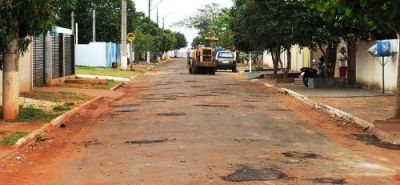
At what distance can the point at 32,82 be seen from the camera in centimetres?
2333

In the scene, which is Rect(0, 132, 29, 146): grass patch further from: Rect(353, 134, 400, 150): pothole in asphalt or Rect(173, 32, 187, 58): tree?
Rect(173, 32, 187, 58): tree

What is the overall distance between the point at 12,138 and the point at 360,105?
10316mm

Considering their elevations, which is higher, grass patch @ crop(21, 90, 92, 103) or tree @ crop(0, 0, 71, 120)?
tree @ crop(0, 0, 71, 120)

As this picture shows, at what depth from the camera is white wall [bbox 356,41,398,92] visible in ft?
70.4

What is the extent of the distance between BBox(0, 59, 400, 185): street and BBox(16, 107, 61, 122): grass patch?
58cm

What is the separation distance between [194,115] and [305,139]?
4.33 meters

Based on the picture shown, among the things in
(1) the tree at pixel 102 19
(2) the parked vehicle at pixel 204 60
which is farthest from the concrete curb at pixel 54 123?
(1) the tree at pixel 102 19

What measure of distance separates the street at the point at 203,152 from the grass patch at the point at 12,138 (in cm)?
30

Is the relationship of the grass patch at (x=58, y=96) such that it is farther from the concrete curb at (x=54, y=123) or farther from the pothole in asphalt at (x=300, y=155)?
the pothole in asphalt at (x=300, y=155)


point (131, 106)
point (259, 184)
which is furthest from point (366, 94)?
point (259, 184)

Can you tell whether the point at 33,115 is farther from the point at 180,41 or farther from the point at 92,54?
the point at 180,41

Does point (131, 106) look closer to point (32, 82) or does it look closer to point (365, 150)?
point (32, 82)

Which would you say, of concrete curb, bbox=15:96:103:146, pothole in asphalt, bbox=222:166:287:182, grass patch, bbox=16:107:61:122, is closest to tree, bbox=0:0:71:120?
grass patch, bbox=16:107:61:122

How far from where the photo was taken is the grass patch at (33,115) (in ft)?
47.5
